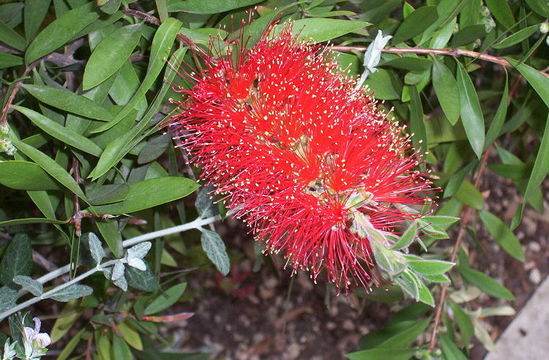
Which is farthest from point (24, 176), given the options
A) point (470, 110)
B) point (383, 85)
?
point (470, 110)

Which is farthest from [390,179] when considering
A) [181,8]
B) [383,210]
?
[181,8]

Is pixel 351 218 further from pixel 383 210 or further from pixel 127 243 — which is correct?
pixel 127 243

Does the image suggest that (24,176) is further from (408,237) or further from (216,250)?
(408,237)

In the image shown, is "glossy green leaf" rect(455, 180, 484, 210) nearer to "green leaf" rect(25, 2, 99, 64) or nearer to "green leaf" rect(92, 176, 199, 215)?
"green leaf" rect(92, 176, 199, 215)

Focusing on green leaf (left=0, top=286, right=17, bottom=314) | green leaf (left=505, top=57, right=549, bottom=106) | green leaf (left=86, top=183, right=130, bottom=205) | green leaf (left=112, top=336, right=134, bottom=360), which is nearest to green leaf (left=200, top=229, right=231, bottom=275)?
green leaf (left=86, top=183, right=130, bottom=205)

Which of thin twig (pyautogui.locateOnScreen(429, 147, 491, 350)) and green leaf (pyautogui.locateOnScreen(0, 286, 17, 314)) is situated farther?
thin twig (pyautogui.locateOnScreen(429, 147, 491, 350))

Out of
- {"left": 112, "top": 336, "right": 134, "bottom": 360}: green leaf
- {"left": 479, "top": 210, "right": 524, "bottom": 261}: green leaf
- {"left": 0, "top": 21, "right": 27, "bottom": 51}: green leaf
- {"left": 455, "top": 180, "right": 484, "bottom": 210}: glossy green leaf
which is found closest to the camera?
{"left": 0, "top": 21, "right": 27, "bottom": 51}: green leaf
